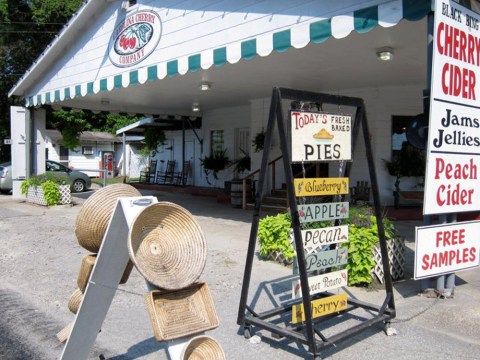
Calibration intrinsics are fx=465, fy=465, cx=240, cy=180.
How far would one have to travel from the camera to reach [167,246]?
2.62 meters

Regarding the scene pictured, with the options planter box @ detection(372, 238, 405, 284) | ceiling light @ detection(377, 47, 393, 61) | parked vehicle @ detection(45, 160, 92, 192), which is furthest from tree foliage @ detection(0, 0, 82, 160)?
planter box @ detection(372, 238, 405, 284)

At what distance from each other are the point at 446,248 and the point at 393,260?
871 mm

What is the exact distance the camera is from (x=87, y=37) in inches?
453

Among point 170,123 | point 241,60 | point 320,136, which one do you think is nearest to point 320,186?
point 320,136

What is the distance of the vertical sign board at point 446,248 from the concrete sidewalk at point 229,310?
0.40 meters

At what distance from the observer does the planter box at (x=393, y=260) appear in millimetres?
5504

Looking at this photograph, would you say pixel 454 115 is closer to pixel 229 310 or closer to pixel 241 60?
pixel 229 310

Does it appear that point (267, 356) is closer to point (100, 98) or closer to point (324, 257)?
point (324, 257)

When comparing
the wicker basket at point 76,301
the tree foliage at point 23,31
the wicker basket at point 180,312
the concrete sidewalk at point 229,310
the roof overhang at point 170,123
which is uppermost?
the tree foliage at point 23,31

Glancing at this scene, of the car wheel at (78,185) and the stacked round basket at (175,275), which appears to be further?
the car wheel at (78,185)

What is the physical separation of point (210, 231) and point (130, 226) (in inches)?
262

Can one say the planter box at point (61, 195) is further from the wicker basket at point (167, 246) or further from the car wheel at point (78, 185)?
the wicker basket at point (167, 246)

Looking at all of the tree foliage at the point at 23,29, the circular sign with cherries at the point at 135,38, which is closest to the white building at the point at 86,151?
the tree foliage at the point at 23,29

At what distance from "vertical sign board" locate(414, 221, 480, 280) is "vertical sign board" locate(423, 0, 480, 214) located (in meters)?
0.20
